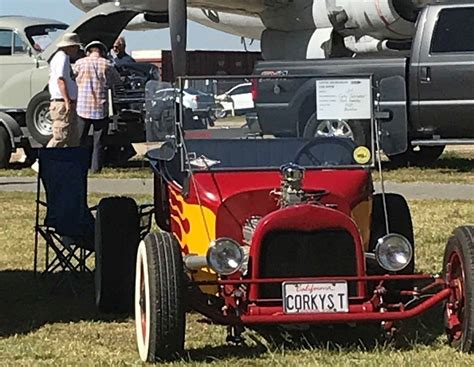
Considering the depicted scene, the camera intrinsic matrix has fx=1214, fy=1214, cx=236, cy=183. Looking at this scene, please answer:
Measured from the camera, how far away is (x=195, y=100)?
7316 millimetres

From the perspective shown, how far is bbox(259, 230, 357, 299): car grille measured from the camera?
622 cm

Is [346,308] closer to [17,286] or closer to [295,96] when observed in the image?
[295,96]

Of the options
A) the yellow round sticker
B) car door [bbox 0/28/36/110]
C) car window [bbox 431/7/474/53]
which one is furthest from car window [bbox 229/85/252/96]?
car door [bbox 0/28/36/110]

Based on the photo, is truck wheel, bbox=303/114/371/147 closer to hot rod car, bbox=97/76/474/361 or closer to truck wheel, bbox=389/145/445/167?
hot rod car, bbox=97/76/474/361

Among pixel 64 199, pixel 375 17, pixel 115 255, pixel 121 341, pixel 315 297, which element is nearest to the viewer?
pixel 315 297

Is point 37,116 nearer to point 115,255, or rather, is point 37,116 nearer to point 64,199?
point 64,199

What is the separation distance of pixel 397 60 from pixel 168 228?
909 cm

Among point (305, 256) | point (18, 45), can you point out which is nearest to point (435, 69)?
point (18, 45)

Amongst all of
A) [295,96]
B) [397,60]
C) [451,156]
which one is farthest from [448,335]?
[451,156]

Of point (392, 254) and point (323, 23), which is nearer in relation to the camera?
point (392, 254)

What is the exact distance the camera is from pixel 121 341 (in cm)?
687

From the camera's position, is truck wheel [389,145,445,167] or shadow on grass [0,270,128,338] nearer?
shadow on grass [0,270,128,338]

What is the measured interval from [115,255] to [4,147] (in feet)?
35.7

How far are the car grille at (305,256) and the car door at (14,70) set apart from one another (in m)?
12.9
